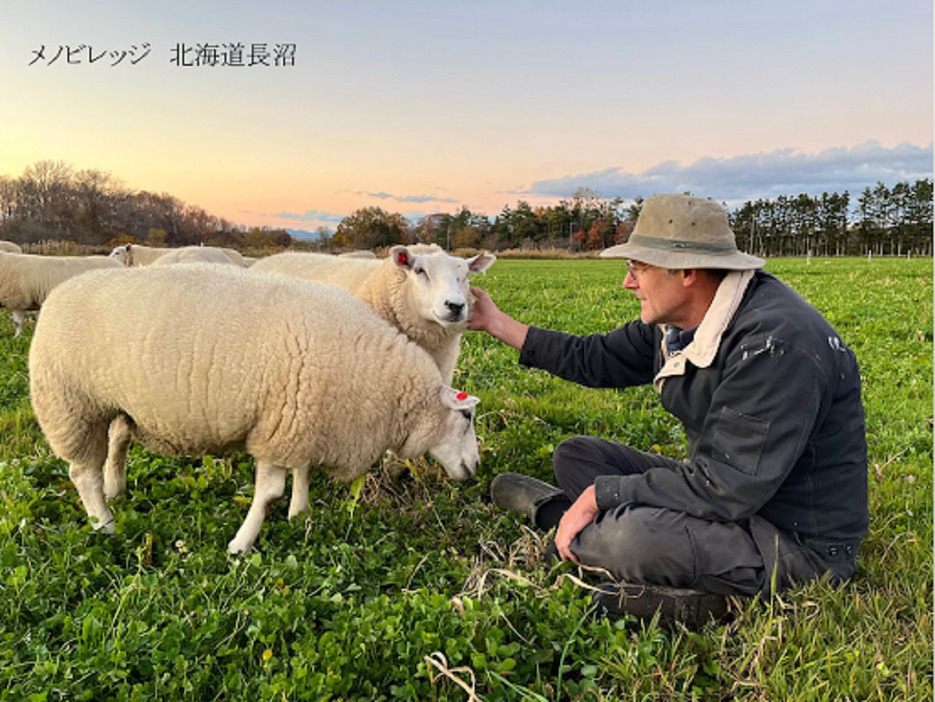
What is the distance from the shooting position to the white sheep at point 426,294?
4652 mm

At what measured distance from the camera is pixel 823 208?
121 meters

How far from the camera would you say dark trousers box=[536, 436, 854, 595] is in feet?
9.47

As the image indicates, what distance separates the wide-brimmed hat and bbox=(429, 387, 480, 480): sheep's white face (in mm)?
1564

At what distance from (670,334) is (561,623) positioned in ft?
4.99

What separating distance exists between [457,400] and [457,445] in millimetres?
348

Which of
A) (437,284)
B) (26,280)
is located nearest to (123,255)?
(26,280)

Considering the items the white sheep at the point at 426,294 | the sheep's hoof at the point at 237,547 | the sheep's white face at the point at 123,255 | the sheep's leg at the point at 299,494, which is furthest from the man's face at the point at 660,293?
the sheep's white face at the point at 123,255

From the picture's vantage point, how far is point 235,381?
12.2 ft

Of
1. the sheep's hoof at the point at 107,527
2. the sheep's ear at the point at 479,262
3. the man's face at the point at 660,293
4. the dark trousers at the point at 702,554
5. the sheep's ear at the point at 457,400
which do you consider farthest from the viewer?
the sheep's ear at the point at 479,262

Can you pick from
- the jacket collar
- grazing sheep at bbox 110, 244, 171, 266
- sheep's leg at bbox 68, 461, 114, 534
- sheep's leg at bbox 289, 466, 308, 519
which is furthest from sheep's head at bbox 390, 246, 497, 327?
grazing sheep at bbox 110, 244, 171, 266

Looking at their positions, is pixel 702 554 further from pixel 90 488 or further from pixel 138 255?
pixel 138 255

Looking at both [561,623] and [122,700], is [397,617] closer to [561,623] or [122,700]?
[561,623]

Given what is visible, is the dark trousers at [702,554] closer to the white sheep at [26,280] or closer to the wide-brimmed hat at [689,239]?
the wide-brimmed hat at [689,239]

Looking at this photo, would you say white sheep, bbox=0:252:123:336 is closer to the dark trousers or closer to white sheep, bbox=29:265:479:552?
white sheep, bbox=29:265:479:552
